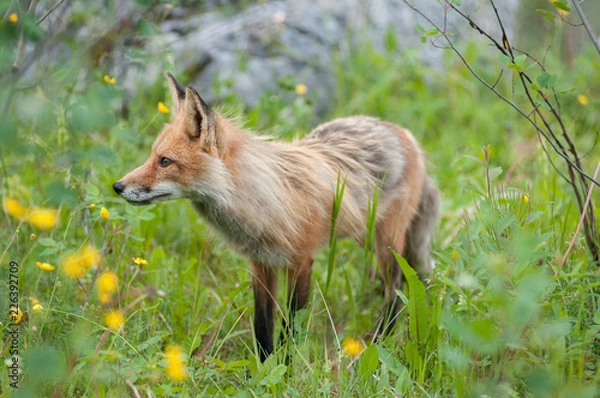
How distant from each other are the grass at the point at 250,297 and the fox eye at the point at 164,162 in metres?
0.25

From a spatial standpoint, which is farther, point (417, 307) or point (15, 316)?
point (417, 307)

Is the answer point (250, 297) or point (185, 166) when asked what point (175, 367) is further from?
point (250, 297)

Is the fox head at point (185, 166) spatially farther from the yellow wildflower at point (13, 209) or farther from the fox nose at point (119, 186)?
the yellow wildflower at point (13, 209)

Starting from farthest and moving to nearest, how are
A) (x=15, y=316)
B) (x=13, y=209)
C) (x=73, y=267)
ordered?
(x=13, y=209), (x=73, y=267), (x=15, y=316)

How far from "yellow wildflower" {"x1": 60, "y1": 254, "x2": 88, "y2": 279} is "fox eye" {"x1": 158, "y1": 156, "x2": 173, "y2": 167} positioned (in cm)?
65

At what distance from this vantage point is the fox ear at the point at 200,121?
3.42 meters

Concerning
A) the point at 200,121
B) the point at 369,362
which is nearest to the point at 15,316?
the point at 200,121

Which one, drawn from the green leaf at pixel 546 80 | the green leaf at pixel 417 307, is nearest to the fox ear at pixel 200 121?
the green leaf at pixel 417 307

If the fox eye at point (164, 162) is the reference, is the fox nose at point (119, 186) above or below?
below

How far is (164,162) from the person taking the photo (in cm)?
352

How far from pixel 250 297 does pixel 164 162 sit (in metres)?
1.23

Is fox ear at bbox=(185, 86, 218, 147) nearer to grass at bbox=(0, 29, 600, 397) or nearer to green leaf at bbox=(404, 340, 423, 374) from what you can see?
grass at bbox=(0, 29, 600, 397)

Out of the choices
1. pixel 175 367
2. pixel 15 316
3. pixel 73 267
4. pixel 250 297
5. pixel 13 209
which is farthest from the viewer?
pixel 250 297

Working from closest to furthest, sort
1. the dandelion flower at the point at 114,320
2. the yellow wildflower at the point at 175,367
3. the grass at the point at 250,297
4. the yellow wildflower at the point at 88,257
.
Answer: the grass at the point at 250,297 < the yellow wildflower at the point at 175,367 < the dandelion flower at the point at 114,320 < the yellow wildflower at the point at 88,257
